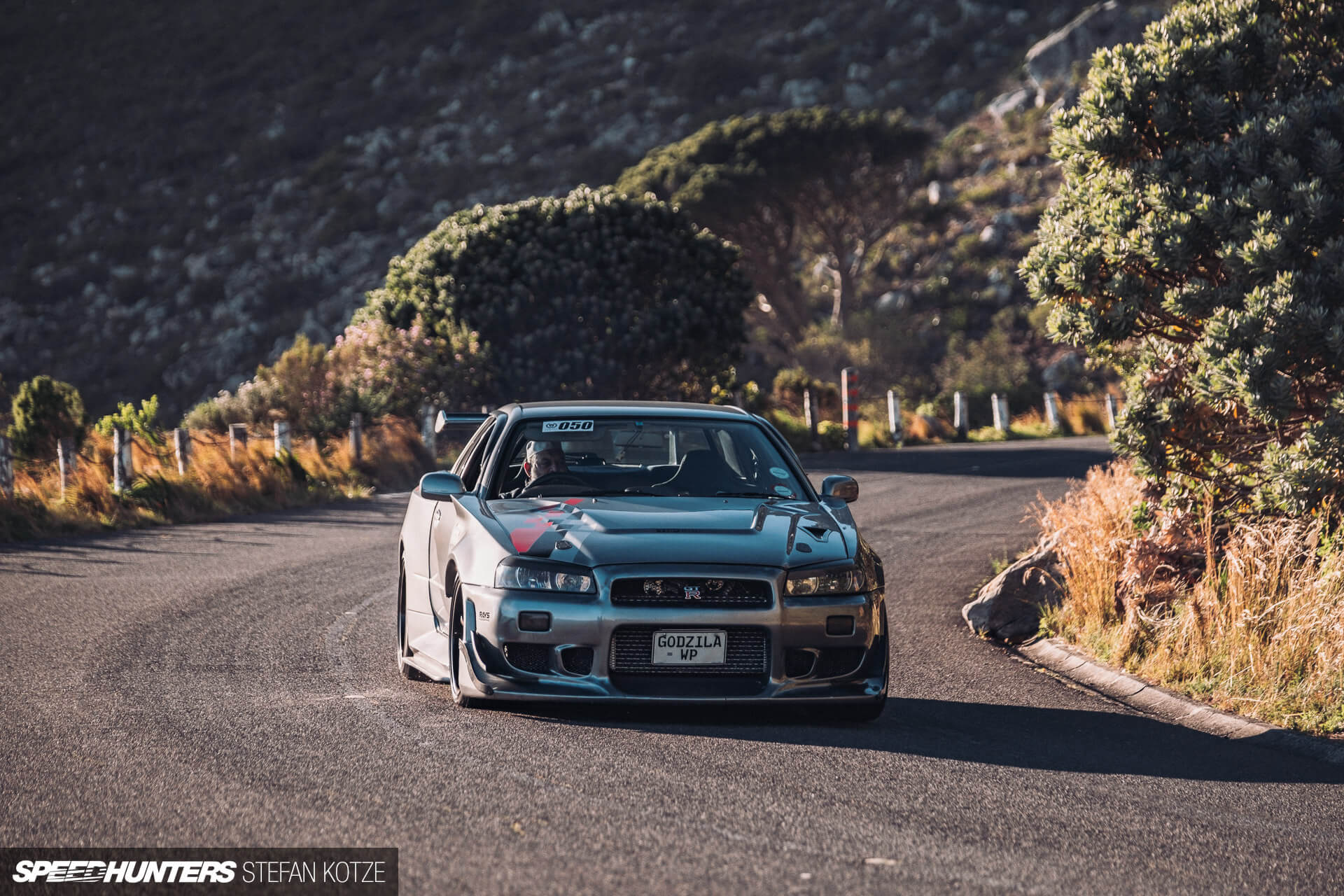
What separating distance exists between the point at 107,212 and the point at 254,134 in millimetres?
8860

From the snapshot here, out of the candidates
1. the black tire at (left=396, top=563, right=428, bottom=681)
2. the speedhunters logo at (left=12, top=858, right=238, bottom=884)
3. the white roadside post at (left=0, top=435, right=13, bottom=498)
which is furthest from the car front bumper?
the white roadside post at (left=0, top=435, right=13, bottom=498)

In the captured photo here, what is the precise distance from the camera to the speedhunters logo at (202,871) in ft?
15.6

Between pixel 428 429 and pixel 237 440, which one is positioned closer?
pixel 237 440

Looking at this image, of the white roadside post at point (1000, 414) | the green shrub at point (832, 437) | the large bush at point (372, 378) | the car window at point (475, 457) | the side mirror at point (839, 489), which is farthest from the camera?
the white roadside post at point (1000, 414)

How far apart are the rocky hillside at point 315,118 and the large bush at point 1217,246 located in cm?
5154

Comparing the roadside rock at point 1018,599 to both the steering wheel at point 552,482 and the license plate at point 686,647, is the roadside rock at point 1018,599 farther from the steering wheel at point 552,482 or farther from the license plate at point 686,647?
the license plate at point 686,647

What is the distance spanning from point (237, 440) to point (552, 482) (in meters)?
14.3

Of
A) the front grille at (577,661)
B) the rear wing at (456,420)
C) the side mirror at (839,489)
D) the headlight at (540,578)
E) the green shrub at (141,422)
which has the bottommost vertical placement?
the front grille at (577,661)

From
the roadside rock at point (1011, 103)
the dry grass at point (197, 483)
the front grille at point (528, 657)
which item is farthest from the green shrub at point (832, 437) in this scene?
the roadside rock at point (1011, 103)

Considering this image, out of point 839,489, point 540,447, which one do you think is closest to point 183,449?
point 540,447

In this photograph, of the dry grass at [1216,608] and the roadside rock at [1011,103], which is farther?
the roadside rock at [1011,103]

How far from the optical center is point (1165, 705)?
27.9 ft

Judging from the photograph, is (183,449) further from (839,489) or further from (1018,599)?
(839,489)

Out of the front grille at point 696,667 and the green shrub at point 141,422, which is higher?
the green shrub at point 141,422
